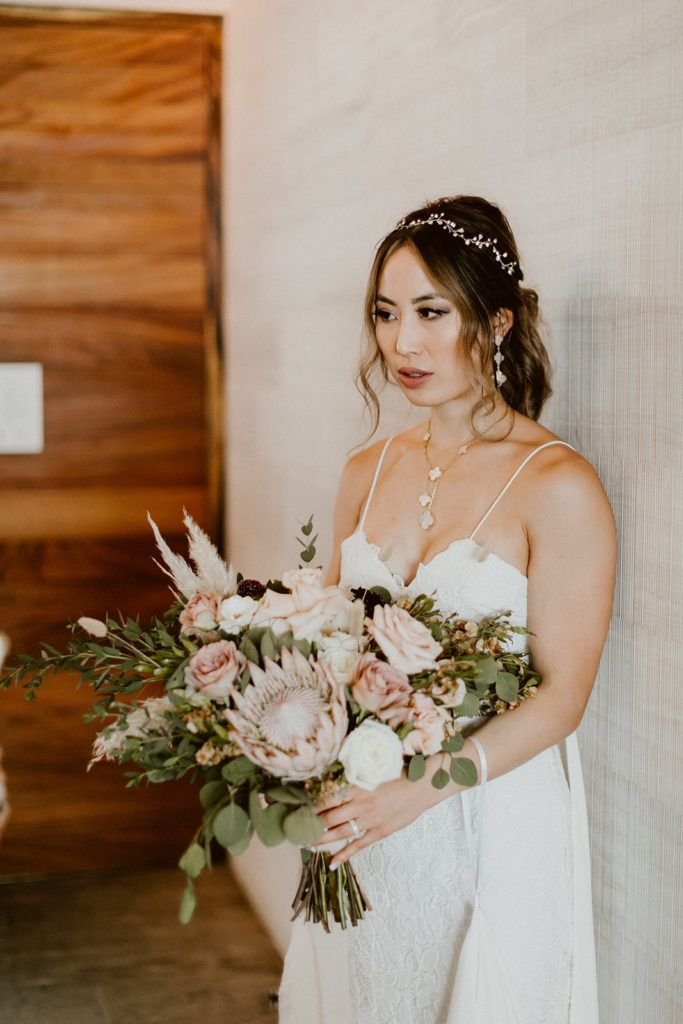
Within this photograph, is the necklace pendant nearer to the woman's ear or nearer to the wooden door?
the woman's ear

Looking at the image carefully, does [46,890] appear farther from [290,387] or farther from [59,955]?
[290,387]

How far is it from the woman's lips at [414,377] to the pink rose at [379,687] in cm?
55

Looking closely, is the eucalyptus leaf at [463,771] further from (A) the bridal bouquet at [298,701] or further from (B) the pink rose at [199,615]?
(B) the pink rose at [199,615]

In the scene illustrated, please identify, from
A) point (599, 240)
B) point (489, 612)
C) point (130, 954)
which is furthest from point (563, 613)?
point (130, 954)

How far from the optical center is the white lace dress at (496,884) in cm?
173

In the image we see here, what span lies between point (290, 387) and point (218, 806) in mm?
1995

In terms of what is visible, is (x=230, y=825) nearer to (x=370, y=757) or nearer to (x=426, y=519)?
(x=370, y=757)

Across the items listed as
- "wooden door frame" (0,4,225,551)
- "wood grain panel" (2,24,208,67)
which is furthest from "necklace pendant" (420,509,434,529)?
"wood grain panel" (2,24,208,67)

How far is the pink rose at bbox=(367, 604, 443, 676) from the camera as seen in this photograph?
1450 mm

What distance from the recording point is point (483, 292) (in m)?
1.78

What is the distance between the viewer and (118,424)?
399cm

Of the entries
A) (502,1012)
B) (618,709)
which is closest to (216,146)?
(618,709)

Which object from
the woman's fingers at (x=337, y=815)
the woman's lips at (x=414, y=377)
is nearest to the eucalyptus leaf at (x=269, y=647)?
the woman's fingers at (x=337, y=815)

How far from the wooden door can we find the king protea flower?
2.66 meters
